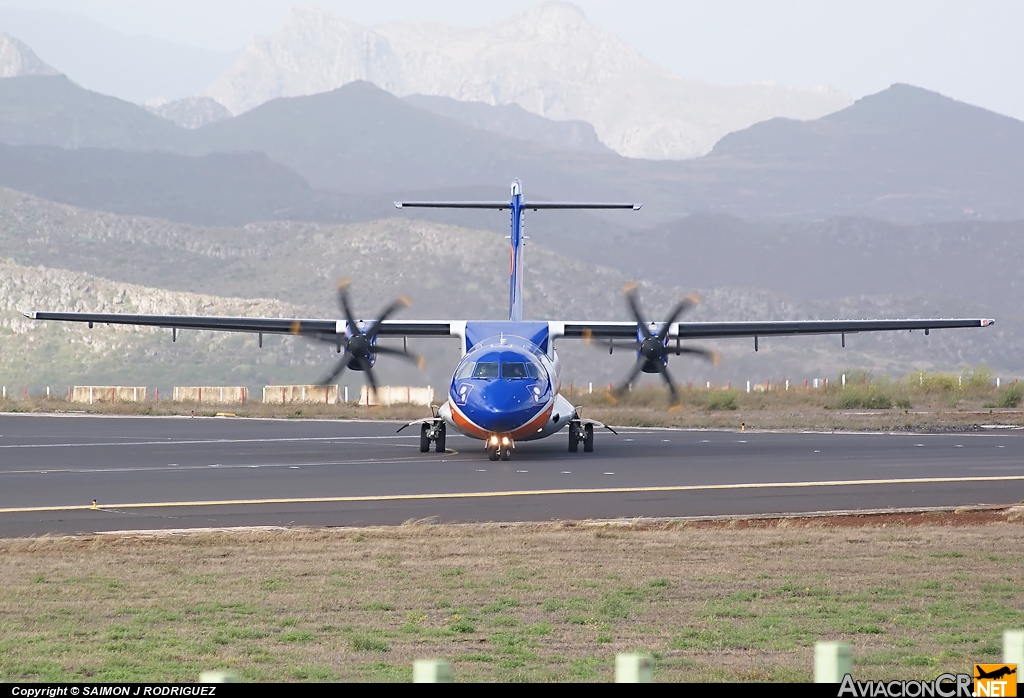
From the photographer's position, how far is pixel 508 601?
12422 millimetres

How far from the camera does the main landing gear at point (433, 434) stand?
33.7 m

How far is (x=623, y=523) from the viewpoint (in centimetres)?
1806

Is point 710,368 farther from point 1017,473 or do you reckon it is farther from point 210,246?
point 210,246

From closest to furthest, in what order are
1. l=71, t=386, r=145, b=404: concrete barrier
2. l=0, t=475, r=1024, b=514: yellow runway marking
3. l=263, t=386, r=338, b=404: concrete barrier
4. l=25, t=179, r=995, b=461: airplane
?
l=0, t=475, r=1024, b=514: yellow runway marking < l=25, t=179, r=995, b=461: airplane < l=263, t=386, r=338, b=404: concrete barrier < l=71, t=386, r=145, b=404: concrete barrier

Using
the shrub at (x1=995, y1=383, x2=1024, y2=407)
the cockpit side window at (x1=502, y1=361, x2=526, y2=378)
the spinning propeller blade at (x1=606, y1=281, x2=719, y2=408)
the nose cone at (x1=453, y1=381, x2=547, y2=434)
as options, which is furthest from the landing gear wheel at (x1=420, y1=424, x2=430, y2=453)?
the shrub at (x1=995, y1=383, x2=1024, y2=407)

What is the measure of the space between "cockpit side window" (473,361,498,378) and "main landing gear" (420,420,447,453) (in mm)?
3015

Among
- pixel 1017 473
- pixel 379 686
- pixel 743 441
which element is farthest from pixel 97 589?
pixel 743 441

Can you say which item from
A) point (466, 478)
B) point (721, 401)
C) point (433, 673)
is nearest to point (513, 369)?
point (466, 478)

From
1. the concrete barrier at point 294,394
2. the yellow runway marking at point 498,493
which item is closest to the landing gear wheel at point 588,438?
the yellow runway marking at point 498,493

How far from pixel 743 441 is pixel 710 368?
31.9 m

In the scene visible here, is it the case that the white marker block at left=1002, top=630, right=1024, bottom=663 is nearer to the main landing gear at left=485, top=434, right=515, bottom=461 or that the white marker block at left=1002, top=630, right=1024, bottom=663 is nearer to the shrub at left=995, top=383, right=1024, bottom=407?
the main landing gear at left=485, top=434, right=515, bottom=461

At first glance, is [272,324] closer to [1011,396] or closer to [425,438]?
[425,438]

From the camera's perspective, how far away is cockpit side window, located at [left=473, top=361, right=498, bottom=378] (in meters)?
30.8

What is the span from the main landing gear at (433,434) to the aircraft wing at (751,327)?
441cm
